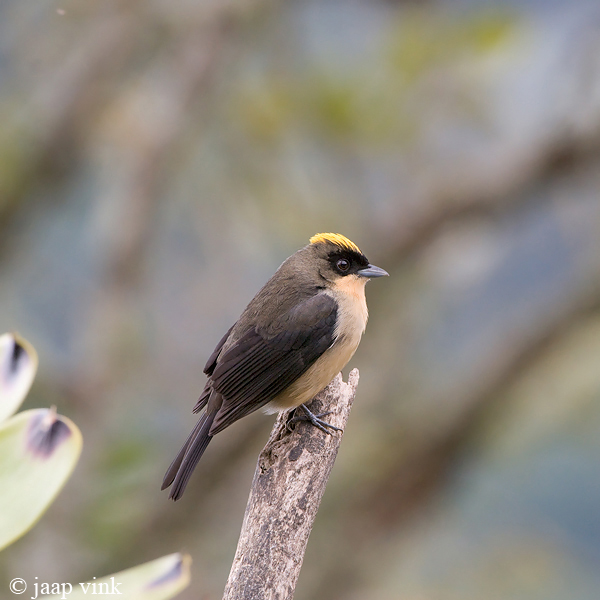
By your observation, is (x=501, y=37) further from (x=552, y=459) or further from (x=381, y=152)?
(x=552, y=459)

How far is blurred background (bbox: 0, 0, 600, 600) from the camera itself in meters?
4.86

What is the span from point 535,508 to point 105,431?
11.0 ft

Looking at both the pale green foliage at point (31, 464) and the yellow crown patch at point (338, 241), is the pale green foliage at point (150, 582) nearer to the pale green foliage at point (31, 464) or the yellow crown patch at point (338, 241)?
the pale green foliage at point (31, 464)

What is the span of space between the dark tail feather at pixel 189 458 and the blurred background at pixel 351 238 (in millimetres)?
1753

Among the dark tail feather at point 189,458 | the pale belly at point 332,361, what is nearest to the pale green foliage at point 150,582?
the dark tail feather at point 189,458

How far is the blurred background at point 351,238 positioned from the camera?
4.86 m

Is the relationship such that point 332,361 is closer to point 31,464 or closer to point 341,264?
point 341,264

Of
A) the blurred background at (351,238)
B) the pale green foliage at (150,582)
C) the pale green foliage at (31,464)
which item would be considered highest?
the pale green foliage at (31,464)

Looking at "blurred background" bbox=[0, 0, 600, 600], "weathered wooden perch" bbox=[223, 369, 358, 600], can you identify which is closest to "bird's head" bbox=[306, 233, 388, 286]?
"weathered wooden perch" bbox=[223, 369, 358, 600]

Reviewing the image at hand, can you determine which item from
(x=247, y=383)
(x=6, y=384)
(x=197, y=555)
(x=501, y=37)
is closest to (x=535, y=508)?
(x=197, y=555)

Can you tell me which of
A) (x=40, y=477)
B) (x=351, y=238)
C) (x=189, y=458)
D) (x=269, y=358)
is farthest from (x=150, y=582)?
(x=351, y=238)

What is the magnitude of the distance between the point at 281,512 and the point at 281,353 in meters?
0.77

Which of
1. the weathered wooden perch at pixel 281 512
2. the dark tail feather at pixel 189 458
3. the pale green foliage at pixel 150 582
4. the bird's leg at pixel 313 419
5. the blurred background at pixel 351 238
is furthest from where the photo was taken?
the blurred background at pixel 351 238

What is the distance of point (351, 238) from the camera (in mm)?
5336
